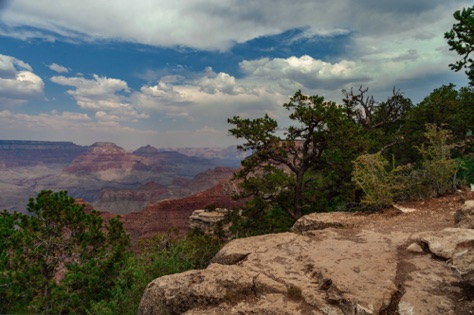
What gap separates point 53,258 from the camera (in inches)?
677

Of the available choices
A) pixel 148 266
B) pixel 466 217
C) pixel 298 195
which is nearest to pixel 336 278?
pixel 466 217

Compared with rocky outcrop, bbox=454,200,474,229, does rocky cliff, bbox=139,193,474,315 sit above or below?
below

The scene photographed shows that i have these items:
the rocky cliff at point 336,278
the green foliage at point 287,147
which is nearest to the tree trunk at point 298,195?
the green foliage at point 287,147

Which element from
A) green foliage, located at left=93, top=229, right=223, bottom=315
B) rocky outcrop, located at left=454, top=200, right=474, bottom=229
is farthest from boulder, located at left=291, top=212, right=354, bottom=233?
green foliage, located at left=93, top=229, right=223, bottom=315

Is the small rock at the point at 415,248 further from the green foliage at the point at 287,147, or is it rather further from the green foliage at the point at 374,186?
the green foliage at the point at 287,147

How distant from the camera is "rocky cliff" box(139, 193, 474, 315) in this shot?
5.60m

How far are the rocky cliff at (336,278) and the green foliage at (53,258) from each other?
10850 mm

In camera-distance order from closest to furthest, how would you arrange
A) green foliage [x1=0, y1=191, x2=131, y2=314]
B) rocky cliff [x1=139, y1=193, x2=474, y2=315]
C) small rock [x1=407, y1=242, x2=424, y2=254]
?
rocky cliff [x1=139, y1=193, x2=474, y2=315]
small rock [x1=407, y1=242, x2=424, y2=254]
green foliage [x1=0, y1=191, x2=131, y2=314]

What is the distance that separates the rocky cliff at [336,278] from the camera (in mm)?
5598

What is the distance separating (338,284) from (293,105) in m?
13.6

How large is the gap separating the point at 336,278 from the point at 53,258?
1717cm

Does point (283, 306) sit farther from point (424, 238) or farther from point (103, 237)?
point (103, 237)

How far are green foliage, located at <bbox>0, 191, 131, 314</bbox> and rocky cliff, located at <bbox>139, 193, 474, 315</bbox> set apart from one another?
10.9 metres

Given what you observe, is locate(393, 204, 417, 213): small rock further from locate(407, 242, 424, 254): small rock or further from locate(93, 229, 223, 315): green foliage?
locate(93, 229, 223, 315): green foliage
